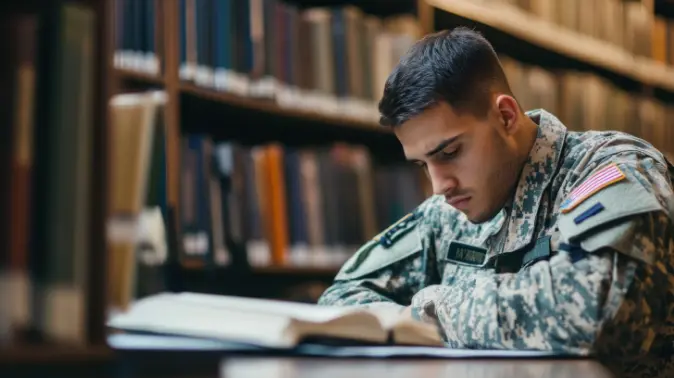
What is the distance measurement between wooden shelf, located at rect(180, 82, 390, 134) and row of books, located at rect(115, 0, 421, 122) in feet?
0.05

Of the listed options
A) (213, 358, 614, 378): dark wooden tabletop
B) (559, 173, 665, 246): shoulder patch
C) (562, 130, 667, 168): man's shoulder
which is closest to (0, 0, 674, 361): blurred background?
(213, 358, 614, 378): dark wooden tabletop

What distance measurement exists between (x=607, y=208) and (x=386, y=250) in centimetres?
57

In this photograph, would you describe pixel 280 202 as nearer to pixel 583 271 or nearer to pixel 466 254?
pixel 466 254

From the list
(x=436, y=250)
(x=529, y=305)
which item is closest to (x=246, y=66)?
(x=436, y=250)

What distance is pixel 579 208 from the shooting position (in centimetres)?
104

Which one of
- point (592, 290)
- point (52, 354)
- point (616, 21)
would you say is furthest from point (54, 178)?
point (616, 21)

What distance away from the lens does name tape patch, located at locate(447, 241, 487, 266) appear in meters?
1.33

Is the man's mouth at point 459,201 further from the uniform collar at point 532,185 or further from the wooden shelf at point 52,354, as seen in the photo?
the wooden shelf at point 52,354

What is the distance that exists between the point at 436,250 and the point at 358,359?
2.88 feet

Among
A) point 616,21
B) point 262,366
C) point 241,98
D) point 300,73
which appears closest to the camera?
point 262,366

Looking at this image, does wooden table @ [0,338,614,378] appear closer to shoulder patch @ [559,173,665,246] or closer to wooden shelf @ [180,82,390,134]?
shoulder patch @ [559,173,665,246]

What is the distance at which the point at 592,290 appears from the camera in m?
0.97

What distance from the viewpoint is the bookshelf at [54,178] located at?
0.49 metres

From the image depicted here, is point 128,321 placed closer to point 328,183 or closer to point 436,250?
point 436,250
